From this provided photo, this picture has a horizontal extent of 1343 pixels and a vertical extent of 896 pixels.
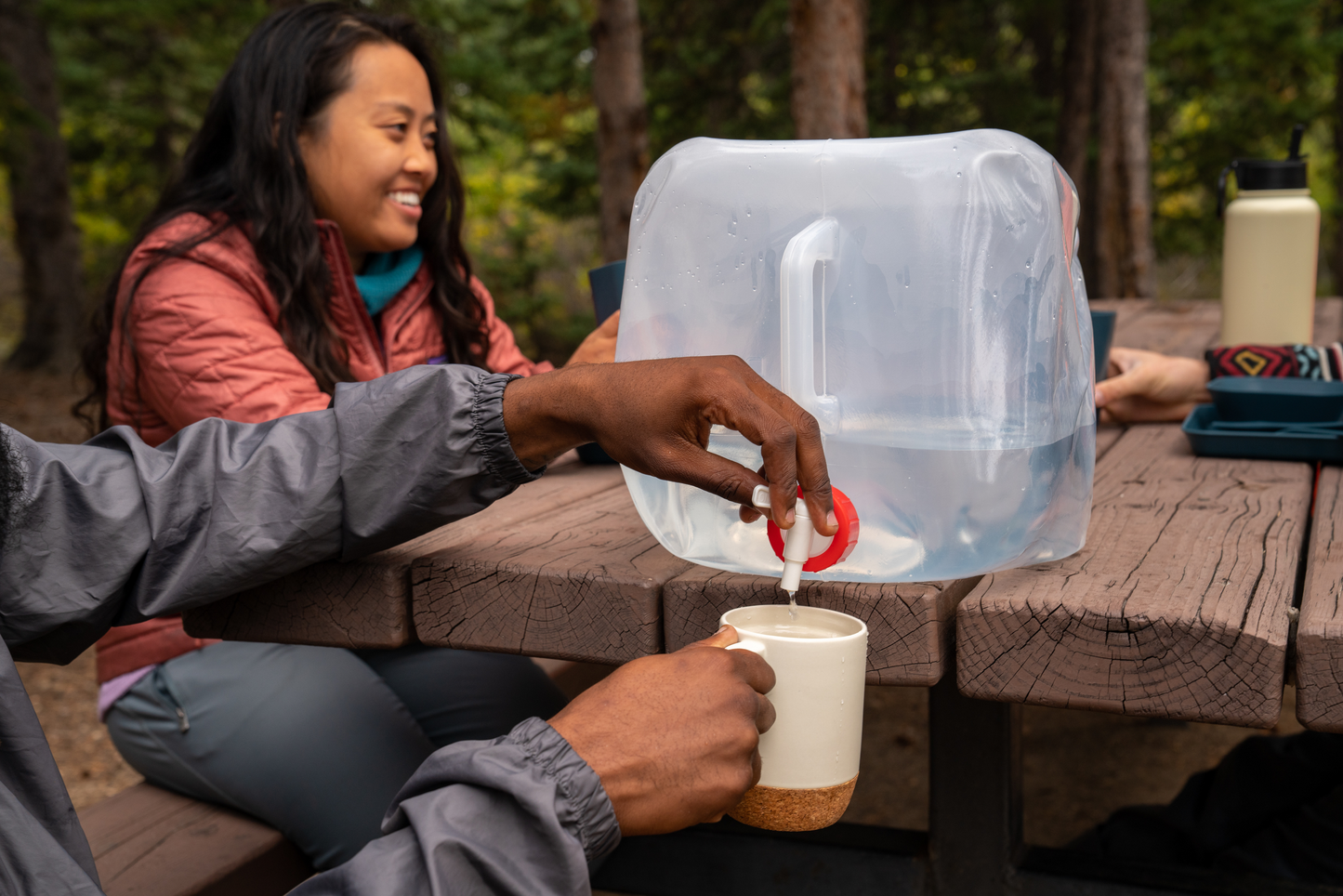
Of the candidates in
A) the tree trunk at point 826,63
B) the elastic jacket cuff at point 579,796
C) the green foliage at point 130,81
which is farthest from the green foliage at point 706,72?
the elastic jacket cuff at point 579,796

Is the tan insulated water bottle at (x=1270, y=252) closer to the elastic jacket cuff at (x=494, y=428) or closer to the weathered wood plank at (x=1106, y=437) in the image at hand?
the weathered wood plank at (x=1106, y=437)

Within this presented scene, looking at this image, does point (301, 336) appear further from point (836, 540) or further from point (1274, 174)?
point (1274, 174)

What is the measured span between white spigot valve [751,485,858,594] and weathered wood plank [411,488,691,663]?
164mm

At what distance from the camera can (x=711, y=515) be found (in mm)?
1215

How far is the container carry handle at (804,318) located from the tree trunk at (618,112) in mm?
4599

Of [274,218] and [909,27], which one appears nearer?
[274,218]

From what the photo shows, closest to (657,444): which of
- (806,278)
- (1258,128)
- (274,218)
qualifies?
(806,278)

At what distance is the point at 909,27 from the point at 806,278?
34.0 feet

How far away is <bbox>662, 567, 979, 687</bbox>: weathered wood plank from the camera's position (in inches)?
39.0

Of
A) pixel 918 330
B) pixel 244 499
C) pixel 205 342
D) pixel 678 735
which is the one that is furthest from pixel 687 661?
pixel 205 342

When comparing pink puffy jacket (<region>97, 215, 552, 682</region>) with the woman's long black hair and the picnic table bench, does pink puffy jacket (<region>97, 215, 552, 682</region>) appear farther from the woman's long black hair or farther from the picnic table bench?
the picnic table bench

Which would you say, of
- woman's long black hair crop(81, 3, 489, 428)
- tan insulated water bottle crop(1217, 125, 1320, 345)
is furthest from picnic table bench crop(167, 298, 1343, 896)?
woman's long black hair crop(81, 3, 489, 428)

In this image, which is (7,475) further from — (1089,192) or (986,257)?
(1089,192)

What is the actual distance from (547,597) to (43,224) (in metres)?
11.0
